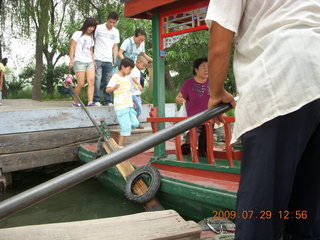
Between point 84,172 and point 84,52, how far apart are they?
17.0ft

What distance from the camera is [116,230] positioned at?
1.74 m

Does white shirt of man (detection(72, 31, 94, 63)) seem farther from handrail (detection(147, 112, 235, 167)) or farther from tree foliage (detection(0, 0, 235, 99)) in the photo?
tree foliage (detection(0, 0, 235, 99))

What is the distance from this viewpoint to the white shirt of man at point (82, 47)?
237 inches

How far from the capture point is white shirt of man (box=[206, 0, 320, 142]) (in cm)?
113

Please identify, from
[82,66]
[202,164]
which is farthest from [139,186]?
[82,66]

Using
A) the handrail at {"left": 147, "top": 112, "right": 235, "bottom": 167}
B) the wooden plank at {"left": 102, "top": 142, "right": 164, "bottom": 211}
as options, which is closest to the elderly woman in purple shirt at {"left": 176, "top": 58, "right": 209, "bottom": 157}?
the handrail at {"left": 147, "top": 112, "right": 235, "bottom": 167}

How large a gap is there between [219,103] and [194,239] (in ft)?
2.40

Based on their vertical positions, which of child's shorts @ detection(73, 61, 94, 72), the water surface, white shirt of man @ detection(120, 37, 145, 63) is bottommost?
the water surface

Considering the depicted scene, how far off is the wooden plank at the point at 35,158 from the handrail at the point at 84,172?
4497 mm

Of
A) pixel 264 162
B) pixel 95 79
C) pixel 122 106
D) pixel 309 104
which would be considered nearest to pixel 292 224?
pixel 264 162

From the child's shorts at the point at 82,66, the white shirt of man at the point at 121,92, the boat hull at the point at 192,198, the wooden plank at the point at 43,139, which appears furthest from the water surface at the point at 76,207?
the child's shorts at the point at 82,66

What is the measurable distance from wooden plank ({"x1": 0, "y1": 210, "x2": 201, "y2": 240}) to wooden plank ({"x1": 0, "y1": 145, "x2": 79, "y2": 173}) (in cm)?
390

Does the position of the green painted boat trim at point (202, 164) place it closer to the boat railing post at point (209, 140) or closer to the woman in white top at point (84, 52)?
the boat railing post at point (209, 140)

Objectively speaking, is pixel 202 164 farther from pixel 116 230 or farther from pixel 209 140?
pixel 116 230
